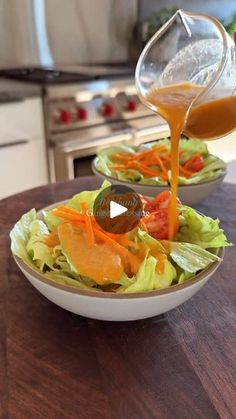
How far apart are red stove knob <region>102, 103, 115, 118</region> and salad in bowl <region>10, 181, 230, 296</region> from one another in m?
1.53

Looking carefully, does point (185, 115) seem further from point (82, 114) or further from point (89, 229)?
point (82, 114)

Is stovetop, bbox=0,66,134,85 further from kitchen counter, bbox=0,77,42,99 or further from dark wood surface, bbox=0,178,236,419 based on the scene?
dark wood surface, bbox=0,178,236,419

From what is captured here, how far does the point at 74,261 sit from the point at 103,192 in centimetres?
14

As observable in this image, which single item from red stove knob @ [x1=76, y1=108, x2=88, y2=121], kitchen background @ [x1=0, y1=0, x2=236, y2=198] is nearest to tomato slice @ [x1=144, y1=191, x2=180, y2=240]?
kitchen background @ [x1=0, y1=0, x2=236, y2=198]

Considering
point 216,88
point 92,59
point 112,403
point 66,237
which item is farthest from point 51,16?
point 112,403

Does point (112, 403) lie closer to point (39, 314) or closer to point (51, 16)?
point (39, 314)

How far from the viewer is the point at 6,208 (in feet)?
3.50

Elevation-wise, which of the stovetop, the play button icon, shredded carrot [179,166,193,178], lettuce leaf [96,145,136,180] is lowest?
the stovetop

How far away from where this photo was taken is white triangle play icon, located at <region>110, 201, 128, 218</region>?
0.68 m

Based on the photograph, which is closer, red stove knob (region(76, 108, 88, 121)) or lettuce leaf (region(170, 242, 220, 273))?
lettuce leaf (region(170, 242, 220, 273))

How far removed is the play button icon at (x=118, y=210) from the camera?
26.5 inches

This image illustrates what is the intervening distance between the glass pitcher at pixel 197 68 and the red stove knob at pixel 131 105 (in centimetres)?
137

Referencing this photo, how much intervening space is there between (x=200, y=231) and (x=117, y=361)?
0.86ft

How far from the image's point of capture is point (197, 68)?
868 mm
